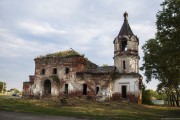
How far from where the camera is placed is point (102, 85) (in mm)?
32906

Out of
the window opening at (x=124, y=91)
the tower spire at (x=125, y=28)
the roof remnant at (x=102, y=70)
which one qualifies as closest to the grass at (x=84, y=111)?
the window opening at (x=124, y=91)

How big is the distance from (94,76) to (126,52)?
18.4ft

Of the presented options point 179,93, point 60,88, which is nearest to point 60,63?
point 60,88

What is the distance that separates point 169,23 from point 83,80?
52.5 ft

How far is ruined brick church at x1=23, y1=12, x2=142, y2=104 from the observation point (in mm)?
32562

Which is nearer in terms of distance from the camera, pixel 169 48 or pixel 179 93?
pixel 169 48

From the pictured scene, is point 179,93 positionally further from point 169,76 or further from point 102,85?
point 102,85

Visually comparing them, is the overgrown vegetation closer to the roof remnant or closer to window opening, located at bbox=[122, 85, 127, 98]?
the roof remnant

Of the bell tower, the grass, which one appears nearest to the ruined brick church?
the bell tower

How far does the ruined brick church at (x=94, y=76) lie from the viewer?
107 ft

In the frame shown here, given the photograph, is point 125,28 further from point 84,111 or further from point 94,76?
point 84,111

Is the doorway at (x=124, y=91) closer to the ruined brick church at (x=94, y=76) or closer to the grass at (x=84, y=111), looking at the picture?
the ruined brick church at (x=94, y=76)

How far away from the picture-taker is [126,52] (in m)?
33.6

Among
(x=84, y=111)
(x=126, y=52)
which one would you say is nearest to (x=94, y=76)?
(x=126, y=52)
